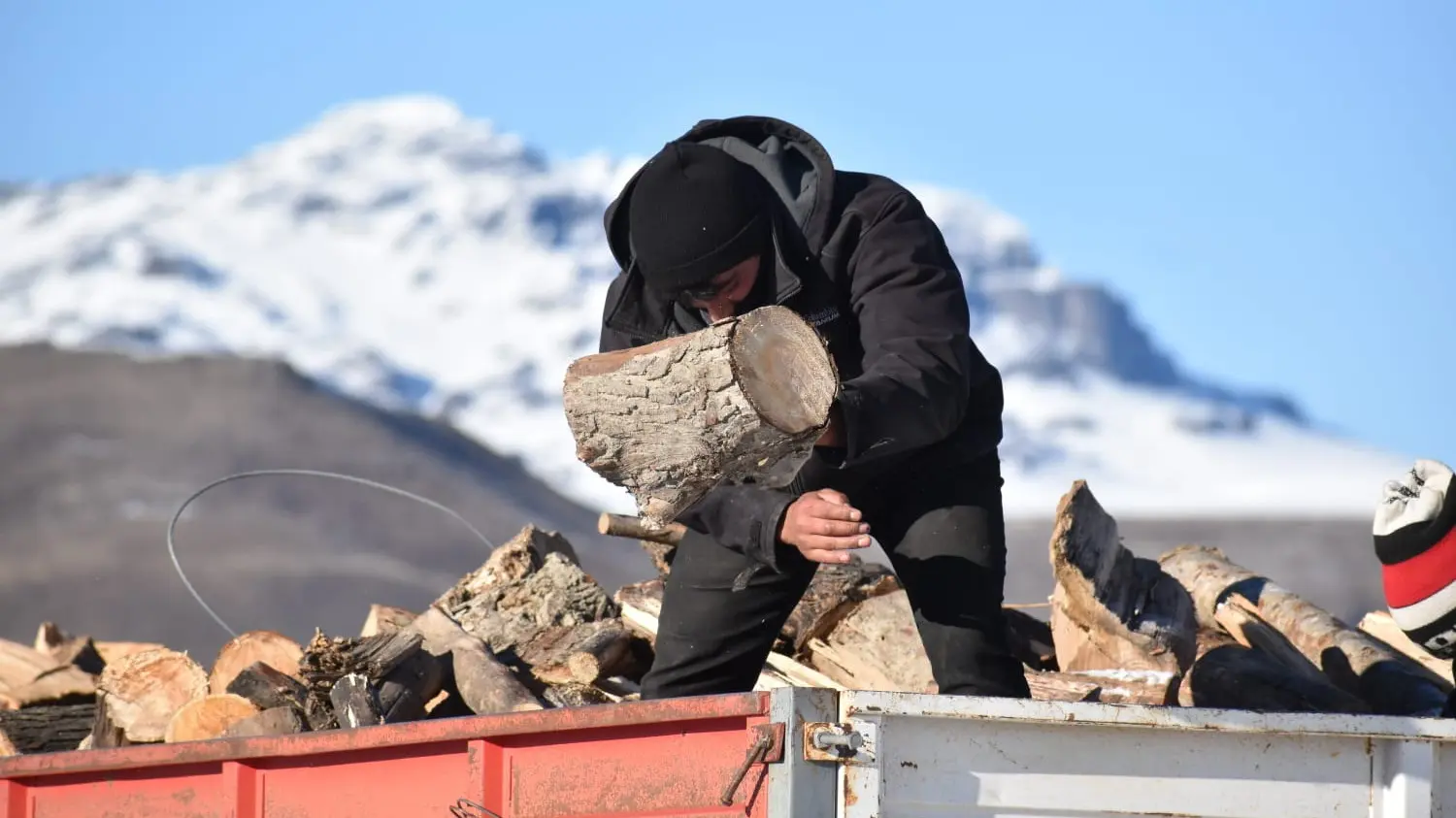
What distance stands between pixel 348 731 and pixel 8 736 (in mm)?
3097

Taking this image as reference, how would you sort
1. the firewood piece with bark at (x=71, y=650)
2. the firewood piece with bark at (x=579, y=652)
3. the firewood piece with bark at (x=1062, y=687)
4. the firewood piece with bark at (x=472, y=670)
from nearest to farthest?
the firewood piece with bark at (x=472, y=670) < the firewood piece with bark at (x=1062, y=687) < the firewood piece with bark at (x=579, y=652) < the firewood piece with bark at (x=71, y=650)

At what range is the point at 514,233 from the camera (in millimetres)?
82188

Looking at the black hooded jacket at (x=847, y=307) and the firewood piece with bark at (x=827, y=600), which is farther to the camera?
the firewood piece with bark at (x=827, y=600)

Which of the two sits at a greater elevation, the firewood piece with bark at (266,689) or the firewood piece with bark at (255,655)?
the firewood piece with bark at (255,655)

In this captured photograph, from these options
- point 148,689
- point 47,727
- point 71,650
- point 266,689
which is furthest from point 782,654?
point 71,650

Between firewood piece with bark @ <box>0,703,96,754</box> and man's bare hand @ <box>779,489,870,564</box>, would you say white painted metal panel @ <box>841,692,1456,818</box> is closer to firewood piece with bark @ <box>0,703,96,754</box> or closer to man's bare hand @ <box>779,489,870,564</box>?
man's bare hand @ <box>779,489,870,564</box>

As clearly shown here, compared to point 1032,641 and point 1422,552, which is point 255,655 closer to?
point 1032,641

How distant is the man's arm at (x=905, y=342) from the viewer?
3617 millimetres

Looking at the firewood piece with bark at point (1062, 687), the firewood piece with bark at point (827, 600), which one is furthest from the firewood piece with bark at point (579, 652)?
the firewood piece with bark at point (1062, 687)

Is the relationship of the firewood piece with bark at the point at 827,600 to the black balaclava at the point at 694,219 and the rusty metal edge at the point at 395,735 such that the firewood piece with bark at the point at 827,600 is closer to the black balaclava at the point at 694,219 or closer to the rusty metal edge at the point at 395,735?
the black balaclava at the point at 694,219

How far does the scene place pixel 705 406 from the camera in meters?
3.51

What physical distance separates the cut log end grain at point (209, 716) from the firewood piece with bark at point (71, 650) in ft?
6.80

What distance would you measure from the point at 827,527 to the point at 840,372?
19.4 inches

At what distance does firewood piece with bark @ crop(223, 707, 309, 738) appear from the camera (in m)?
4.99
